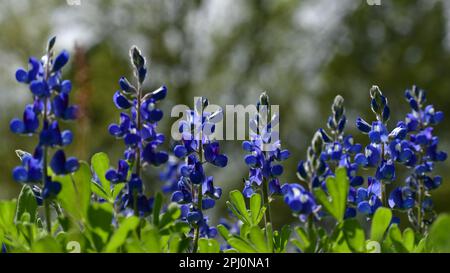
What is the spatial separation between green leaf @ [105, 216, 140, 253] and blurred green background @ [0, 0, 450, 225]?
863 cm

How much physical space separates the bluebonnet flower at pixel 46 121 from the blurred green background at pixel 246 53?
28.0 ft

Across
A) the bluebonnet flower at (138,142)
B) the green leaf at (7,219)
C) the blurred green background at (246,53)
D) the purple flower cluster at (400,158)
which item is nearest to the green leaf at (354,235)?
the purple flower cluster at (400,158)

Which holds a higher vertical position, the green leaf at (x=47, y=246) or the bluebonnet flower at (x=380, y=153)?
the bluebonnet flower at (x=380, y=153)

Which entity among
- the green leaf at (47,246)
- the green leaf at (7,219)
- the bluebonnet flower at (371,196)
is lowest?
the green leaf at (47,246)

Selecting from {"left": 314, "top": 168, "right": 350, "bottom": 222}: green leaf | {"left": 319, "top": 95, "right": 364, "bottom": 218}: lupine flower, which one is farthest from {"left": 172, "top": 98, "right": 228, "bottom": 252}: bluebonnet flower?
{"left": 314, "top": 168, "right": 350, "bottom": 222}: green leaf

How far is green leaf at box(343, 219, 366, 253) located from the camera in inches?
37.8

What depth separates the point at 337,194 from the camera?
99 cm

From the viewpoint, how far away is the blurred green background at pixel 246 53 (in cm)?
989

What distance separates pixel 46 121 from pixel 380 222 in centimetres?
57

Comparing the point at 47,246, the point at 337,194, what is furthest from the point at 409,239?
the point at 47,246

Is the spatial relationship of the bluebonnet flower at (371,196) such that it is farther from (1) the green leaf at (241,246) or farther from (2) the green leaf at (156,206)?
(2) the green leaf at (156,206)

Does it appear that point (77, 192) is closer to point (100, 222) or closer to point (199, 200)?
point (100, 222)
